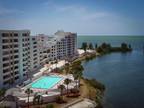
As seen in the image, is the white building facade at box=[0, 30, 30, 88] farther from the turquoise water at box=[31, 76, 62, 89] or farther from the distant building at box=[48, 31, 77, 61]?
the distant building at box=[48, 31, 77, 61]

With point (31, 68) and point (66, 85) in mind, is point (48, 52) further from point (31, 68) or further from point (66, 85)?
point (66, 85)

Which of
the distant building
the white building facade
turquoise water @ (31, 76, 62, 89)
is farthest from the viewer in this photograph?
the distant building

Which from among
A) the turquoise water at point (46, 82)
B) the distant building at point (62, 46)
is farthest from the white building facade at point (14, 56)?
the distant building at point (62, 46)

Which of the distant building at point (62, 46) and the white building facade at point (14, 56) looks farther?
the distant building at point (62, 46)

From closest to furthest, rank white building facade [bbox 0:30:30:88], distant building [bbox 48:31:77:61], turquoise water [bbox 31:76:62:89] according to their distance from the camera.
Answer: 1. white building facade [bbox 0:30:30:88]
2. turquoise water [bbox 31:76:62:89]
3. distant building [bbox 48:31:77:61]

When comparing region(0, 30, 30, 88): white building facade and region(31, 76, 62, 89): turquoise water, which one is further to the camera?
region(31, 76, 62, 89): turquoise water

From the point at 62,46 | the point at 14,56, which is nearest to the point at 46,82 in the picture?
the point at 14,56

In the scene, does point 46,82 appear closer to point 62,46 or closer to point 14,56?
point 14,56

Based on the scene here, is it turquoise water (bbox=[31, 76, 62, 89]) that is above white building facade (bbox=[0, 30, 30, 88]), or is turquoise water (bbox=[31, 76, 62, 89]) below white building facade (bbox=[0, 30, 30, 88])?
below

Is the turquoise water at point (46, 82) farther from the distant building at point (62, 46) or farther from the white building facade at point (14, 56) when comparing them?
the distant building at point (62, 46)

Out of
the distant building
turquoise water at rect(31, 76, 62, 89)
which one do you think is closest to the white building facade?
turquoise water at rect(31, 76, 62, 89)
